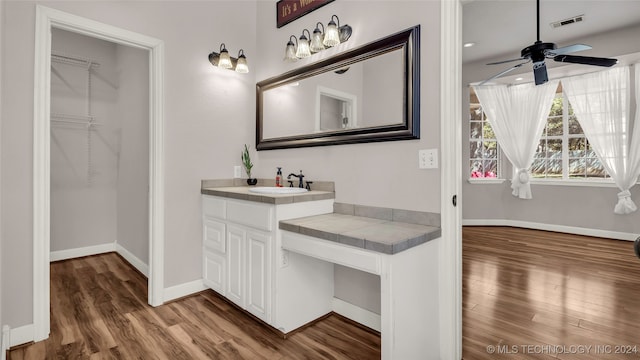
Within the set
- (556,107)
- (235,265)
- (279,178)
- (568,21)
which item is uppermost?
(568,21)

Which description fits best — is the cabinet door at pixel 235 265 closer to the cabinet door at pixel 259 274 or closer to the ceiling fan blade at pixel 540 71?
the cabinet door at pixel 259 274

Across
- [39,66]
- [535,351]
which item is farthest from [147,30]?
[535,351]

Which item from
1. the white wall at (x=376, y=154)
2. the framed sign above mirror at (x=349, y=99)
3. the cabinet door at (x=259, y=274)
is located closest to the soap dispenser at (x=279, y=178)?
the white wall at (x=376, y=154)

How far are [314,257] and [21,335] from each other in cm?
191

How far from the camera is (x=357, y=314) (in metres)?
2.22

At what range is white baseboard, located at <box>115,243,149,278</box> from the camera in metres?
3.13

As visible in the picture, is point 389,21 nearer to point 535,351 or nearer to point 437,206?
point 437,206

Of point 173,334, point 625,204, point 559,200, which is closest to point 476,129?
point 559,200

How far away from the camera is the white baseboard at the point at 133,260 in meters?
3.13

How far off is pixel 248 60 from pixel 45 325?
2576mm

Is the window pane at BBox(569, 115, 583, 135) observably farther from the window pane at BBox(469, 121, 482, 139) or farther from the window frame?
the window pane at BBox(469, 121, 482, 139)

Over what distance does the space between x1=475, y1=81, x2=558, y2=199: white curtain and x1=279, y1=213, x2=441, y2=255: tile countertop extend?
4.56 m

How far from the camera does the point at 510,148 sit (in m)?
→ 5.44

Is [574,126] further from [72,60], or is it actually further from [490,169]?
[72,60]
